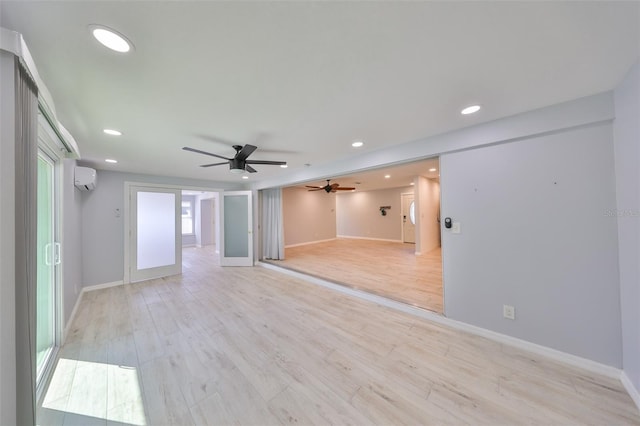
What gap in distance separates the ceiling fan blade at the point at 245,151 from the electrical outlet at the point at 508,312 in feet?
10.6

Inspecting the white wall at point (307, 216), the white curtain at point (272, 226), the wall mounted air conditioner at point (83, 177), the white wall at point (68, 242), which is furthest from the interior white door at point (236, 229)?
the white wall at point (68, 242)

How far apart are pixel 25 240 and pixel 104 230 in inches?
155

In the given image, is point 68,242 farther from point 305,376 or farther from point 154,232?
point 305,376

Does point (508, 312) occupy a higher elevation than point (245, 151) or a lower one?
lower

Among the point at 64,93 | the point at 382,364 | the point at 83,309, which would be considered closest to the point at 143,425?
the point at 382,364

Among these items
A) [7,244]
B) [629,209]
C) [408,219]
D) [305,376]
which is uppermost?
[629,209]

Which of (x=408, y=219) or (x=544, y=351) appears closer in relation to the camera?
(x=544, y=351)

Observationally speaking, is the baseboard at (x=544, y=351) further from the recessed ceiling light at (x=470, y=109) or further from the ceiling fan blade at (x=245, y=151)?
the ceiling fan blade at (x=245, y=151)

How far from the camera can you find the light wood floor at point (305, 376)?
145 cm

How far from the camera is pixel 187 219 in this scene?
9297mm

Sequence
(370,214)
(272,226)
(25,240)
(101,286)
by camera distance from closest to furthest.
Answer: (25,240), (101,286), (272,226), (370,214)

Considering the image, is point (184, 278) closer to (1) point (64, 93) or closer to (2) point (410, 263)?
(1) point (64, 93)

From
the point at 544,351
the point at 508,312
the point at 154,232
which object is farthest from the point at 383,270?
the point at 154,232

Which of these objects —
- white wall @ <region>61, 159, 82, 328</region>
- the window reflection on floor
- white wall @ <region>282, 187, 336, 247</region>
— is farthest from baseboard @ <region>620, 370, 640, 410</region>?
white wall @ <region>282, 187, 336, 247</region>
